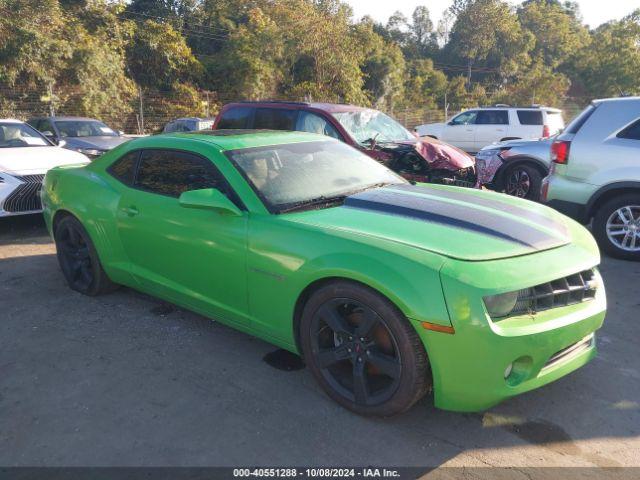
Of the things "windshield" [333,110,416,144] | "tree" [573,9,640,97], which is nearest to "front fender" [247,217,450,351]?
"windshield" [333,110,416,144]

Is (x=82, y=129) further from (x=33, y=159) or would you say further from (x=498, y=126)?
(x=498, y=126)

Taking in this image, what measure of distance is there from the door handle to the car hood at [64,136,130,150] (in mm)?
7413

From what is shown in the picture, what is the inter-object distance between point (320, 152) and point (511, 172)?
5452 mm

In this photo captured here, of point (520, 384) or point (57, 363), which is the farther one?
point (57, 363)

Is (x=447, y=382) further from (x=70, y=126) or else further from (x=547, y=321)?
(x=70, y=126)

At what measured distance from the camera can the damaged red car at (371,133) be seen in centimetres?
751

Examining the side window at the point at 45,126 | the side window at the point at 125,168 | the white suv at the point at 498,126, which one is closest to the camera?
the side window at the point at 125,168

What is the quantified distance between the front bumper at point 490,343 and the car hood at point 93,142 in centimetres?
989

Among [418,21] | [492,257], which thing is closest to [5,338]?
[492,257]

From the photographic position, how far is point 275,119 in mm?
8234

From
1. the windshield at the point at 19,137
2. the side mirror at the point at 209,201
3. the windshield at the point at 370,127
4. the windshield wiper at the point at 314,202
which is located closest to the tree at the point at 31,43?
the windshield at the point at 19,137

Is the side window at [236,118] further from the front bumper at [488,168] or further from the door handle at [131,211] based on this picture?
the door handle at [131,211]

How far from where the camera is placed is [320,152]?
4137mm

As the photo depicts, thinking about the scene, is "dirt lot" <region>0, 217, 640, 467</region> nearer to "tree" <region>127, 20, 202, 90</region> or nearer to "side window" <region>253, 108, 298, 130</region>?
"side window" <region>253, 108, 298, 130</region>
